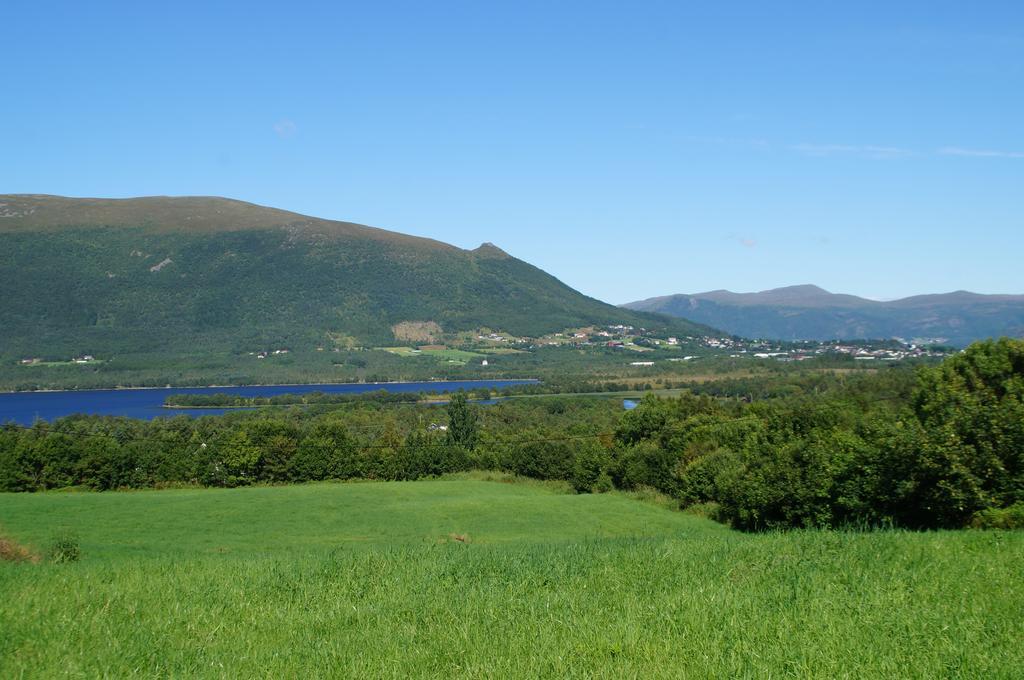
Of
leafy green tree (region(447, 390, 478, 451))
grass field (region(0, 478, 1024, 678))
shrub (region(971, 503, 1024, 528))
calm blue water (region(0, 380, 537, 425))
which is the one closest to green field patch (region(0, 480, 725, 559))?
shrub (region(971, 503, 1024, 528))

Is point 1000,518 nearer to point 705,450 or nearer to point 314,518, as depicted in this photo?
point 314,518

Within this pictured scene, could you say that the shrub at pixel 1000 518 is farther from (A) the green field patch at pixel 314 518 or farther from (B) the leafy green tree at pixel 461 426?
(B) the leafy green tree at pixel 461 426

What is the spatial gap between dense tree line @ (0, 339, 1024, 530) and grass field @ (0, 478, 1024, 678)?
923 cm

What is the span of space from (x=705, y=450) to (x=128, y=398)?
132m

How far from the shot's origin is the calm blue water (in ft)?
396

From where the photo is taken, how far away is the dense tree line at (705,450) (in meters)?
26.7

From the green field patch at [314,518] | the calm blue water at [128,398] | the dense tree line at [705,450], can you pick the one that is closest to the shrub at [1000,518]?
the dense tree line at [705,450]

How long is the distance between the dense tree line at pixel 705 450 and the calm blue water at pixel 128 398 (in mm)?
33619

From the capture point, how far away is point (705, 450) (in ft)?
199

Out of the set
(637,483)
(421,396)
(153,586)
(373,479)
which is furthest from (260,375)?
(153,586)

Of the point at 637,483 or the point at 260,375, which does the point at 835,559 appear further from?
the point at 260,375

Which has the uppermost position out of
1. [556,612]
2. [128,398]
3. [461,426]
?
[556,612]

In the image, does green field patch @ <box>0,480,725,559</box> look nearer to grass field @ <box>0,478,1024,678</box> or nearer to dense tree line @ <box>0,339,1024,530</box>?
dense tree line @ <box>0,339,1024,530</box>

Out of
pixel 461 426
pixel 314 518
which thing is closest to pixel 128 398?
pixel 461 426
